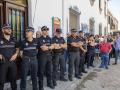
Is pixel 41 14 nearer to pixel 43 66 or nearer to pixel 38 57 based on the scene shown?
pixel 38 57

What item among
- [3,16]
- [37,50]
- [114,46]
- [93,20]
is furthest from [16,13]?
[93,20]

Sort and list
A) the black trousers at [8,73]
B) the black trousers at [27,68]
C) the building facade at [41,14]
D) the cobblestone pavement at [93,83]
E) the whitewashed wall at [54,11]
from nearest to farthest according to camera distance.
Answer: the black trousers at [8,73], the black trousers at [27,68], the cobblestone pavement at [93,83], the building facade at [41,14], the whitewashed wall at [54,11]

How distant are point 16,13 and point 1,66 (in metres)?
3.83

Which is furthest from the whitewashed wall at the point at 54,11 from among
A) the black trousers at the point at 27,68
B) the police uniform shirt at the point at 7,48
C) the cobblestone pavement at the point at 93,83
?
the police uniform shirt at the point at 7,48

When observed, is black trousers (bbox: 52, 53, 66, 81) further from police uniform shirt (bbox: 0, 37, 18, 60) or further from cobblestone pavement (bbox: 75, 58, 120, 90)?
police uniform shirt (bbox: 0, 37, 18, 60)

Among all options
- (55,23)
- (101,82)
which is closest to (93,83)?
(101,82)

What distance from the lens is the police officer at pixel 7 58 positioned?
29.0ft

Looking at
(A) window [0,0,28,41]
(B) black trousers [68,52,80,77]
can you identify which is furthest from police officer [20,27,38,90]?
(B) black trousers [68,52,80,77]

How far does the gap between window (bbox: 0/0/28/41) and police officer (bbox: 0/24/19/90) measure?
228cm

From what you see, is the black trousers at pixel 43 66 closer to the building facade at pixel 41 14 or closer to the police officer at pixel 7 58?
the police officer at pixel 7 58

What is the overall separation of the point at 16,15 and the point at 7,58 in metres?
3.65

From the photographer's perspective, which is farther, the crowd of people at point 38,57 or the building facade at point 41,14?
the building facade at point 41,14

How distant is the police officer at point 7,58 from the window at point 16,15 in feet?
7.49

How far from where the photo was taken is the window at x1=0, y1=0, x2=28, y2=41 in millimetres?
11430
